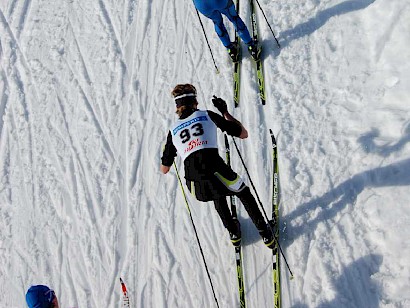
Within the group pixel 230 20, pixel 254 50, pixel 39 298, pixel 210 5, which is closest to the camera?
pixel 39 298

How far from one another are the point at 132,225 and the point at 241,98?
2.47 meters

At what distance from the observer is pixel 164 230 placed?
638cm

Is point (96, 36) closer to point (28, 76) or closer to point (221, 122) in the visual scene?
point (28, 76)

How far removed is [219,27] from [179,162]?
6.80 ft

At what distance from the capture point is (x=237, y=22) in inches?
274

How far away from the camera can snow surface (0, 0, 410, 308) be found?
5.46 m

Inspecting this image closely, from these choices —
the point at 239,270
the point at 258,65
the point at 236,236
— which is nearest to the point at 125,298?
the point at 239,270

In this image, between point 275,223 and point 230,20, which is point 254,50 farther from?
point 275,223

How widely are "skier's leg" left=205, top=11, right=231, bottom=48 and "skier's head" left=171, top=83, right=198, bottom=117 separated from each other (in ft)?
7.11

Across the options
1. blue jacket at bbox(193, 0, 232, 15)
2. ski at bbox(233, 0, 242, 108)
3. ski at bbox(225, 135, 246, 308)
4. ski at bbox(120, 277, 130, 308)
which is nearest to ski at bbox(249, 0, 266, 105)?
ski at bbox(233, 0, 242, 108)

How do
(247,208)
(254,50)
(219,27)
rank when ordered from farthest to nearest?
(254,50) → (219,27) → (247,208)

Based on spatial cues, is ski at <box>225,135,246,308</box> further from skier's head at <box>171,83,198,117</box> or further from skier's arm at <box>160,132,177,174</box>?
skier's head at <box>171,83,198,117</box>

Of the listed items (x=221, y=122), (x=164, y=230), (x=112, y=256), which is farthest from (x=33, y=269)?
(x=221, y=122)

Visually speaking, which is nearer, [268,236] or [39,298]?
[39,298]
